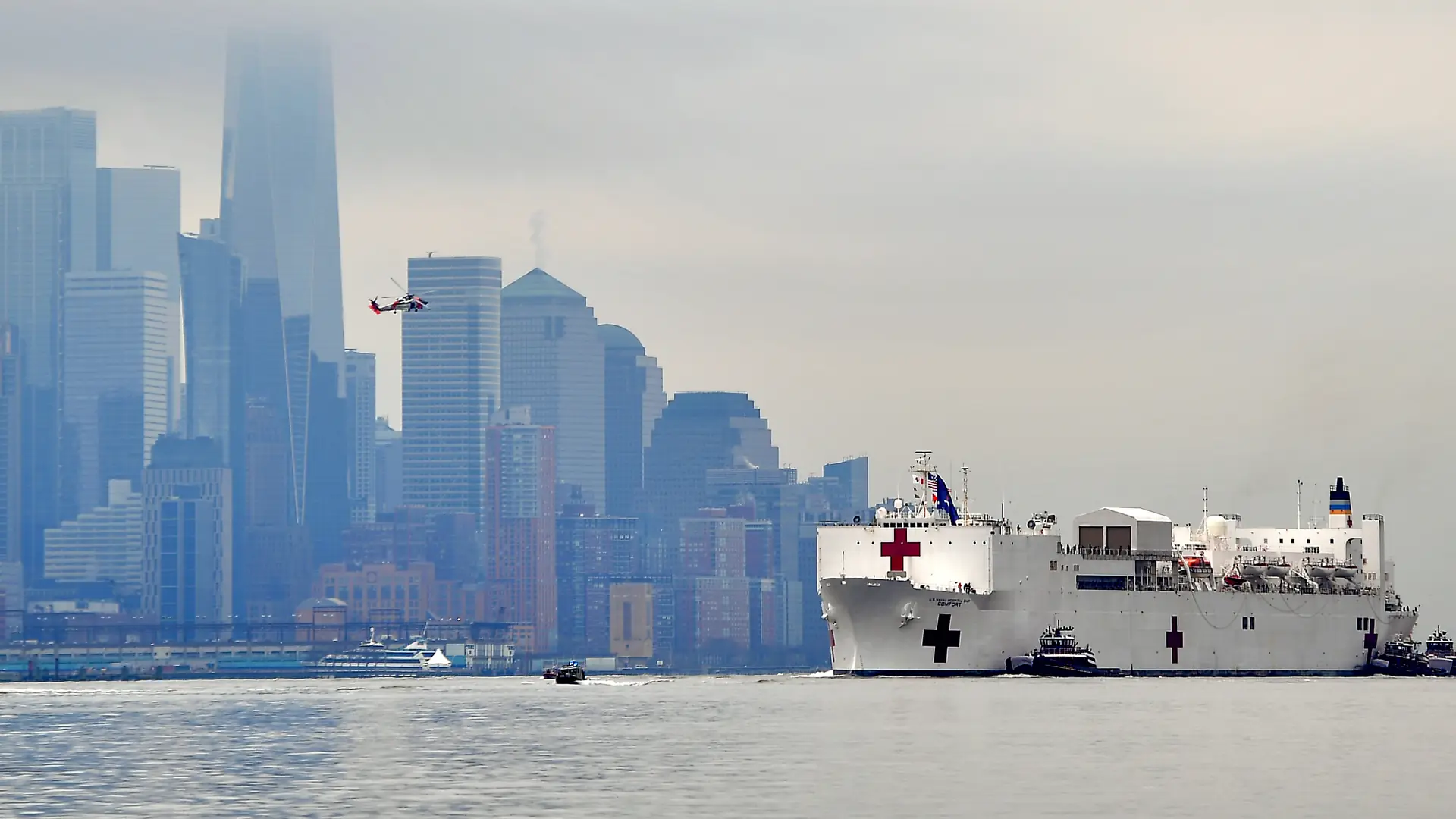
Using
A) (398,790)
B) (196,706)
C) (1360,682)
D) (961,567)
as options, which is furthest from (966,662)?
(398,790)

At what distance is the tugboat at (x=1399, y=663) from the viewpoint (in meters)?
138

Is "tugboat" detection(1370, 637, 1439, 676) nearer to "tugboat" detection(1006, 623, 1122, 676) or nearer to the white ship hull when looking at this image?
the white ship hull

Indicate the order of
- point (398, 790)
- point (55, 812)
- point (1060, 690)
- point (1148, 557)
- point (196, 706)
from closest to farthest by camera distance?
point (55, 812), point (398, 790), point (1060, 690), point (196, 706), point (1148, 557)

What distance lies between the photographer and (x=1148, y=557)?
126625 mm

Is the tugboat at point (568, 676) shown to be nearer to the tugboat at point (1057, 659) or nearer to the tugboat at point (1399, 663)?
the tugboat at point (1057, 659)

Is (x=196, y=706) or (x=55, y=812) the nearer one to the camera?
(x=55, y=812)

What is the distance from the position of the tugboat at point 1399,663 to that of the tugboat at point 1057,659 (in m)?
23.4

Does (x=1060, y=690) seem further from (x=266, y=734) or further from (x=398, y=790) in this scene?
(x=398, y=790)

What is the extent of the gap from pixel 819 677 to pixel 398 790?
80.1 meters

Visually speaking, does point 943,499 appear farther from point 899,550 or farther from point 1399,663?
point 1399,663

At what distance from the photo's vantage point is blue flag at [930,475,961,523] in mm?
121125

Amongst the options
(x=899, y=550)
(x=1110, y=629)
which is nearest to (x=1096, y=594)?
(x=1110, y=629)

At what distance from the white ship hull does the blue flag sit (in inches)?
195

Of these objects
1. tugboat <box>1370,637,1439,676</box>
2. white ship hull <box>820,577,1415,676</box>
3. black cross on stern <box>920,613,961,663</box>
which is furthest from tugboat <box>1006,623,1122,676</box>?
tugboat <box>1370,637,1439,676</box>
